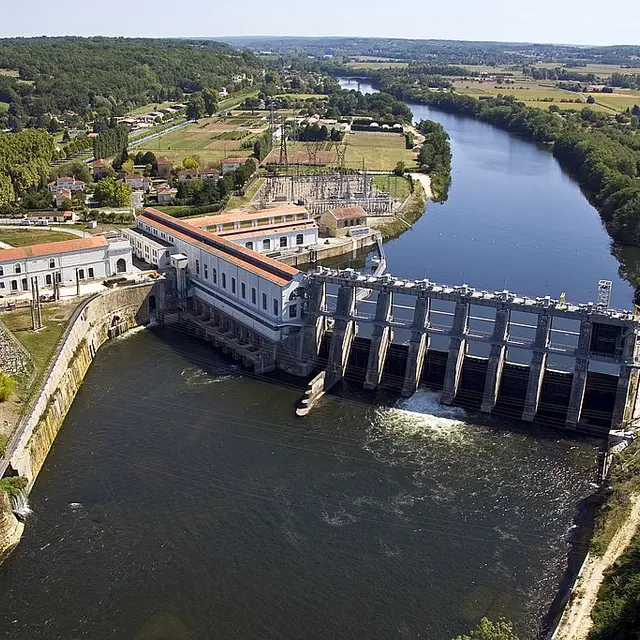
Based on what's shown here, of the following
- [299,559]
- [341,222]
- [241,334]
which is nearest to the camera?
[299,559]

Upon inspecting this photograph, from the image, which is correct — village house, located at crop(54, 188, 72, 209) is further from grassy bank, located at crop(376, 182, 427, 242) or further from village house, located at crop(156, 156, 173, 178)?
grassy bank, located at crop(376, 182, 427, 242)

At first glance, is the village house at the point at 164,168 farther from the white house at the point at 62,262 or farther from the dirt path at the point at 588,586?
the dirt path at the point at 588,586

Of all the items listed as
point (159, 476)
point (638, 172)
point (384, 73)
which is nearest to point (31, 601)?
point (159, 476)

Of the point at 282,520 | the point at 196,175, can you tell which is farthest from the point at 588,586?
the point at 196,175

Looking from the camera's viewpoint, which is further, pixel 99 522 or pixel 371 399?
pixel 371 399

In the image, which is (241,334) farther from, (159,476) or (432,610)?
(432,610)

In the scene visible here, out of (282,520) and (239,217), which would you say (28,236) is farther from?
(282,520)

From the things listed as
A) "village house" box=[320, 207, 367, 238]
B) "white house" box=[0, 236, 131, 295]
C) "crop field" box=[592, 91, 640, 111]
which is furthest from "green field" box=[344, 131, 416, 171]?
"crop field" box=[592, 91, 640, 111]
